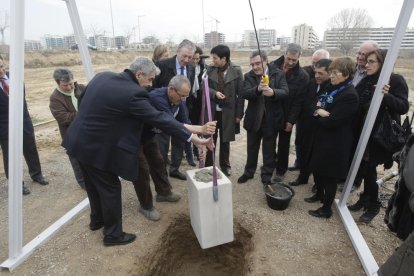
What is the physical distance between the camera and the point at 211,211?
265 cm

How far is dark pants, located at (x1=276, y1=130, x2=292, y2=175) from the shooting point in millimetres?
4039

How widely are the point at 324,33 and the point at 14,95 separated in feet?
178

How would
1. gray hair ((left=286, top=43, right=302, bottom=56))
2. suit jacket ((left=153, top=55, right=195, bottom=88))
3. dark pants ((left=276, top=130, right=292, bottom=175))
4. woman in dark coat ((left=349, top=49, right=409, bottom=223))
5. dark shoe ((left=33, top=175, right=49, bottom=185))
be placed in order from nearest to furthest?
woman in dark coat ((left=349, top=49, right=409, bottom=223)) → gray hair ((left=286, top=43, right=302, bottom=56)) → suit jacket ((left=153, top=55, right=195, bottom=88)) → dark pants ((left=276, top=130, right=292, bottom=175)) → dark shoe ((left=33, top=175, right=49, bottom=185))

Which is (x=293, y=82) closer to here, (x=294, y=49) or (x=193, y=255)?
(x=294, y=49)

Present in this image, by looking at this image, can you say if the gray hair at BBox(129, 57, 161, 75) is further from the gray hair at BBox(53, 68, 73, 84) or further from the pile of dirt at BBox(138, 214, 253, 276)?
the pile of dirt at BBox(138, 214, 253, 276)

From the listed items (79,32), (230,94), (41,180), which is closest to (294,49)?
(230,94)

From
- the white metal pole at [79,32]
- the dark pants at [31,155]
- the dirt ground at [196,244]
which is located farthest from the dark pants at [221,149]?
the dark pants at [31,155]

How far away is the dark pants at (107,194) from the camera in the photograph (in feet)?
8.58

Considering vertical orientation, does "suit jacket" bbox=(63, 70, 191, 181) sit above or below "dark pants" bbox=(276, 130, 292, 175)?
above

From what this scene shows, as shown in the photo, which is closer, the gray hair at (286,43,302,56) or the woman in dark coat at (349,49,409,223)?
the woman in dark coat at (349,49,409,223)

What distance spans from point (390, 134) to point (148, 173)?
97.5 inches

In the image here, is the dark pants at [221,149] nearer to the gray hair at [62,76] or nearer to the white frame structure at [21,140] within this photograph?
the white frame structure at [21,140]

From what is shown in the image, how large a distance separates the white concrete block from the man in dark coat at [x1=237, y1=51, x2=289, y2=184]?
130 cm

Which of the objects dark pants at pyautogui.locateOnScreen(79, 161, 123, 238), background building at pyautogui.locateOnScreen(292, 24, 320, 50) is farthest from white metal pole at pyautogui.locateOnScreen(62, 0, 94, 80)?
background building at pyautogui.locateOnScreen(292, 24, 320, 50)
